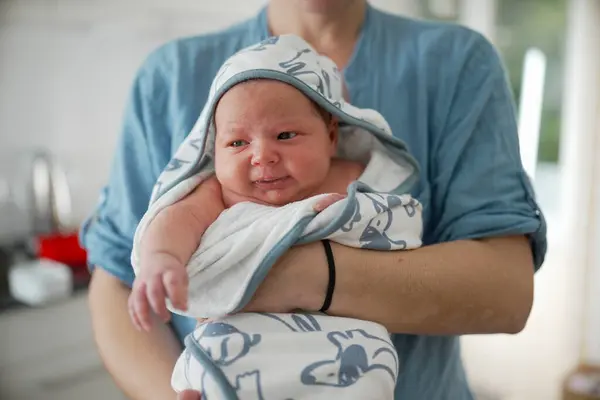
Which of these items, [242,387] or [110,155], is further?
[110,155]

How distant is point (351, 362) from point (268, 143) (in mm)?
266

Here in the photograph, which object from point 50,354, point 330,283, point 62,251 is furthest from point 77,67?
point 330,283

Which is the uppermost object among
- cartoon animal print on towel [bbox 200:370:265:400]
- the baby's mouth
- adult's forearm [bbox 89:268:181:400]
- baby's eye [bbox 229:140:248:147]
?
baby's eye [bbox 229:140:248:147]

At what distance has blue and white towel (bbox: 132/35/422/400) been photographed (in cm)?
62

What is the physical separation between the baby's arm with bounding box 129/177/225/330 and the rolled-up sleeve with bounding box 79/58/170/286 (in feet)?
0.51

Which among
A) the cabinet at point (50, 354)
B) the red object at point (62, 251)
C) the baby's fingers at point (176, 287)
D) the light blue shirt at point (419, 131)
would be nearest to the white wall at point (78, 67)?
the red object at point (62, 251)

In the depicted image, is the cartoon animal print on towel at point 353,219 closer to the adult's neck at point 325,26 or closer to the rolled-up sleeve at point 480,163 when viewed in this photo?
the rolled-up sleeve at point 480,163

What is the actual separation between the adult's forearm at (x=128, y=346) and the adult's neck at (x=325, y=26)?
46cm

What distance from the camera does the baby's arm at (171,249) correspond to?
0.57m

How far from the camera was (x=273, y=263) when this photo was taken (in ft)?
2.15

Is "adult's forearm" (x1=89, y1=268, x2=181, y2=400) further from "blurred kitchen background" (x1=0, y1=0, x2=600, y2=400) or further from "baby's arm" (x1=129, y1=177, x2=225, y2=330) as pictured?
"blurred kitchen background" (x1=0, y1=0, x2=600, y2=400)

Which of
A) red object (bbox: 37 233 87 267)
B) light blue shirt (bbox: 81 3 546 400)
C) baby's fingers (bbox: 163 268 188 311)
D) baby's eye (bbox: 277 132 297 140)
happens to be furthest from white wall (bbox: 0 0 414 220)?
baby's fingers (bbox: 163 268 188 311)

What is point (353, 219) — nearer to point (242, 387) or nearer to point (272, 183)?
point (272, 183)

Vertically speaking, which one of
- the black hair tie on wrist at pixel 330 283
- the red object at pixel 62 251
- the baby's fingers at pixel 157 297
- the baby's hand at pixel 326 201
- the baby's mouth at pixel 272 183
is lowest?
the red object at pixel 62 251
